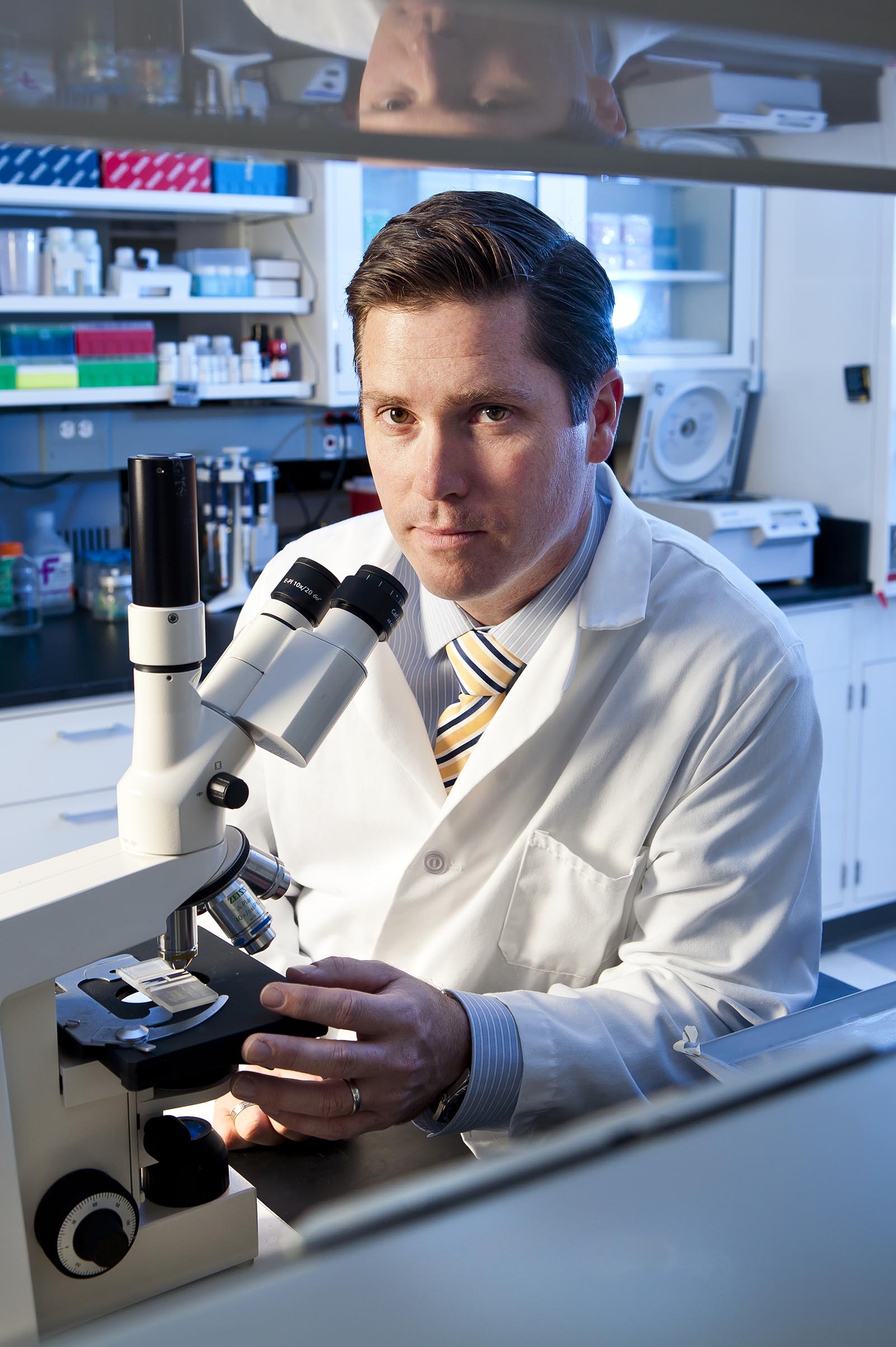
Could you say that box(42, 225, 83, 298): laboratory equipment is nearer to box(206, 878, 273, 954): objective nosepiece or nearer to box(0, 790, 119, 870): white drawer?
box(0, 790, 119, 870): white drawer

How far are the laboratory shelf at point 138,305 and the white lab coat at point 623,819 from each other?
1.85 meters

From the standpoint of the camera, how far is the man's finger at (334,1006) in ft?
3.06

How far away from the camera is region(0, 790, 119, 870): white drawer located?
103 inches

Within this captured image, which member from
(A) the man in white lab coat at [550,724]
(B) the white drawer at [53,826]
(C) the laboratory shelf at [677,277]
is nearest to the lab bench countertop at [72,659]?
(B) the white drawer at [53,826]

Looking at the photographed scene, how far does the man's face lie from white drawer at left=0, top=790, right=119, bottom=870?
4.89ft

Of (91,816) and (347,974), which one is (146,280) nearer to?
(91,816)

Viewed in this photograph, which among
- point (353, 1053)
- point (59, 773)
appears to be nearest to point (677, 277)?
point (59, 773)

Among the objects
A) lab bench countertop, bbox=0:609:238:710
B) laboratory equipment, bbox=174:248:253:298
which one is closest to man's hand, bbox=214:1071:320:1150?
lab bench countertop, bbox=0:609:238:710

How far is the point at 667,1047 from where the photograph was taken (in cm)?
125

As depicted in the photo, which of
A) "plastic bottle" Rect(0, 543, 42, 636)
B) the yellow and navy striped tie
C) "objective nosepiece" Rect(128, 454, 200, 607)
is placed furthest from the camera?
"plastic bottle" Rect(0, 543, 42, 636)

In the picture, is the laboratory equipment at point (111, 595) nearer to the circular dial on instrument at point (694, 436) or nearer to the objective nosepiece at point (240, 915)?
the circular dial on instrument at point (694, 436)

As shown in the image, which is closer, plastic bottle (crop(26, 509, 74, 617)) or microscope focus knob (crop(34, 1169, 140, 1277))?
microscope focus knob (crop(34, 1169, 140, 1277))

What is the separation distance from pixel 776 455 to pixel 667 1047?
3056mm

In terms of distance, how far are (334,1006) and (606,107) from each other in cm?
81
